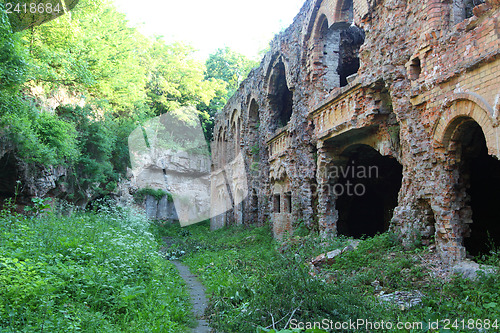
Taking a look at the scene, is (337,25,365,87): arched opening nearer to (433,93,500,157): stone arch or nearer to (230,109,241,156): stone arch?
(230,109,241,156): stone arch

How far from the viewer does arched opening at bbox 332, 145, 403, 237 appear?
11289 mm

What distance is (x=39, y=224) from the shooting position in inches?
303

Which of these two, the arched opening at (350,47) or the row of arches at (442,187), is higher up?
the arched opening at (350,47)

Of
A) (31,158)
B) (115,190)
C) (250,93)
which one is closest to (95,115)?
(115,190)

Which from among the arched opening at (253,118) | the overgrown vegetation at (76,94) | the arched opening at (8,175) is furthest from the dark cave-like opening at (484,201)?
the arched opening at (253,118)

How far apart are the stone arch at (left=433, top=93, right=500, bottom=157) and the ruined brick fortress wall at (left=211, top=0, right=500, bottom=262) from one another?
19 mm

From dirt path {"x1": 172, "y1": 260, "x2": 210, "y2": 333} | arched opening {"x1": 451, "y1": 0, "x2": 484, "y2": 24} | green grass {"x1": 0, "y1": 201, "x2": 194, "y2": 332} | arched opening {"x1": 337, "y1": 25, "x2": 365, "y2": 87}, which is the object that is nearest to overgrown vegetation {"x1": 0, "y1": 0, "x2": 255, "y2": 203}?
green grass {"x1": 0, "y1": 201, "x2": 194, "y2": 332}

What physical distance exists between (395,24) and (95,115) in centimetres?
1257

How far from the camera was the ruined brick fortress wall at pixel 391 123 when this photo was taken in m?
5.87

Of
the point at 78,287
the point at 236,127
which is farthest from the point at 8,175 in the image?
the point at 236,127

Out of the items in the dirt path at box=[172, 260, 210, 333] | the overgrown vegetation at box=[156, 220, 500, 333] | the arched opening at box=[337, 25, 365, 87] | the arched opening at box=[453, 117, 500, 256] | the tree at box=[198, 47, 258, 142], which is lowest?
the dirt path at box=[172, 260, 210, 333]

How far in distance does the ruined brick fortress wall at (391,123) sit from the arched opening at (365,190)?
0.04m

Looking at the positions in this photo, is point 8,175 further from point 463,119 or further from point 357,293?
point 463,119

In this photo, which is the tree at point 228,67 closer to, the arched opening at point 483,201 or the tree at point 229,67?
the tree at point 229,67
